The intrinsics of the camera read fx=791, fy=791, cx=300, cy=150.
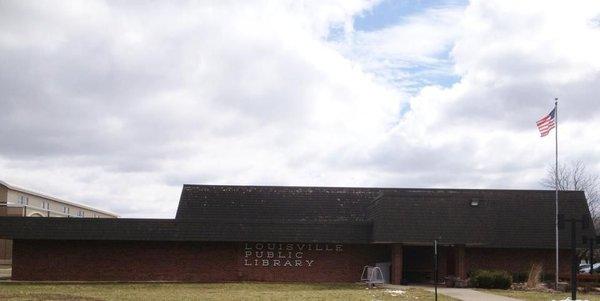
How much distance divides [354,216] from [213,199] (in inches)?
326

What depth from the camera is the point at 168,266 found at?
41000 millimetres

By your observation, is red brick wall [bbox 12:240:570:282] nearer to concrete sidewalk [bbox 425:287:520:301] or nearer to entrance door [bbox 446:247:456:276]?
entrance door [bbox 446:247:456:276]

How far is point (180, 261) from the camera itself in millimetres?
41125

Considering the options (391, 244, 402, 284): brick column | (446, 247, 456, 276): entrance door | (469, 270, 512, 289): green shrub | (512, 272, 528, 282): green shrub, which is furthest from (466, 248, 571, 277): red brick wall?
(469, 270, 512, 289): green shrub

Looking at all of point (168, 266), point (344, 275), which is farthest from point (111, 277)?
point (344, 275)

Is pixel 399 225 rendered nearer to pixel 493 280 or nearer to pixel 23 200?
pixel 493 280

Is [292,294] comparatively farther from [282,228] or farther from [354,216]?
[354,216]

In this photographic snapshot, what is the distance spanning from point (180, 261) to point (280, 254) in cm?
521

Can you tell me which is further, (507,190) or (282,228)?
(507,190)

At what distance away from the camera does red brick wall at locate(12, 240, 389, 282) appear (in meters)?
40.6

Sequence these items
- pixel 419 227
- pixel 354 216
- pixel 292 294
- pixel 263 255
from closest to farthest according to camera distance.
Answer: pixel 292 294 < pixel 419 227 < pixel 263 255 < pixel 354 216

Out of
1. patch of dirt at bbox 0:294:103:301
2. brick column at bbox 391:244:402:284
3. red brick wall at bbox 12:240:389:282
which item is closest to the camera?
patch of dirt at bbox 0:294:103:301

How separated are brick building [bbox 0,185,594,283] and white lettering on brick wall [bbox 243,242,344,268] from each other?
0.05m

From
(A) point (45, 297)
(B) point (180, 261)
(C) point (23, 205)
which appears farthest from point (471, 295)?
(C) point (23, 205)
